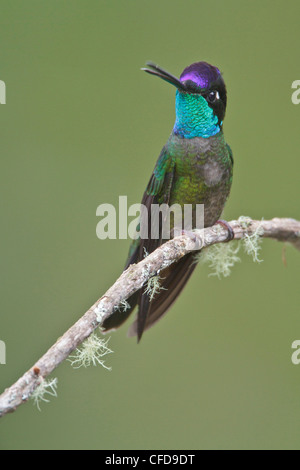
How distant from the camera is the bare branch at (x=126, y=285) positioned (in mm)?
1375

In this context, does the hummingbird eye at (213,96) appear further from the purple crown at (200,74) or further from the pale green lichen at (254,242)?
the pale green lichen at (254,242)

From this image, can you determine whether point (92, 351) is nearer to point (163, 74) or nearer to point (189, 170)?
point (189, 170)

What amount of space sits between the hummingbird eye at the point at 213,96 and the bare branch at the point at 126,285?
58 cm

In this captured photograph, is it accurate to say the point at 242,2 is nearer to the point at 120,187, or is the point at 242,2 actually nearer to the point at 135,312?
the point at 120,187

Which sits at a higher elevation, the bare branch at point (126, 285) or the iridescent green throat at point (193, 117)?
the iridescent green throat at point (193, 117)

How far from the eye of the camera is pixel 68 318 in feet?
11.3

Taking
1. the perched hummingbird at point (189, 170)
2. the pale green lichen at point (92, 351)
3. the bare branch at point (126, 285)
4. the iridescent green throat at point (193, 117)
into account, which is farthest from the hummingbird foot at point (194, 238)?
the pale green lichen at point (92, 351)

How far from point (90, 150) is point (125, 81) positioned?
0.63 metres

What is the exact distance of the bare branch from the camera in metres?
1.38

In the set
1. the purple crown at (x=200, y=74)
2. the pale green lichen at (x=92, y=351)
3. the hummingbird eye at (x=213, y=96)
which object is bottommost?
the pale green lichen at (x=92, y=351)

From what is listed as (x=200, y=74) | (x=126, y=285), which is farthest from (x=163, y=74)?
(x=126, y=285)

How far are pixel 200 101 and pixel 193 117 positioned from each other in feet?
0.26

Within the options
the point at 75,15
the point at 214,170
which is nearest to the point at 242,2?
the point at 75,15

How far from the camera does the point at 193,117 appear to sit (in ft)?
8.74
